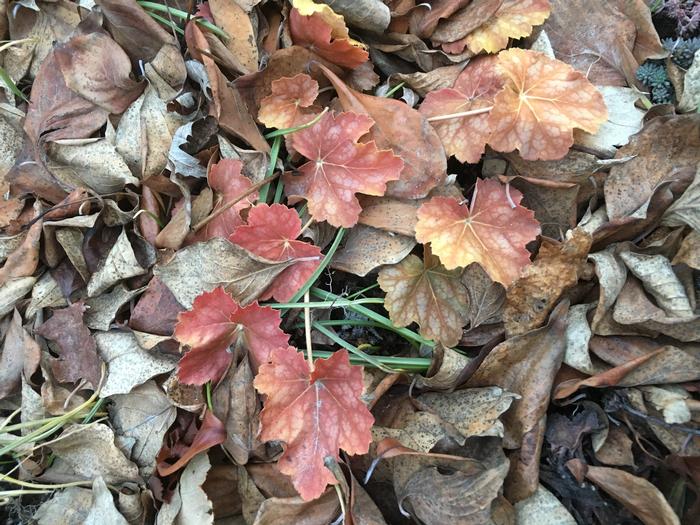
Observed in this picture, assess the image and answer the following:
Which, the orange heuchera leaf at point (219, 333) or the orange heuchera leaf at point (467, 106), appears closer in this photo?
→ the orange heuchera leaf at point (219, 333)

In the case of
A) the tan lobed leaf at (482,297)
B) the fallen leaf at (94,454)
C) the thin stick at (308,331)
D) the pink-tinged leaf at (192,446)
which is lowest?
the fallen leaf at (94,454)

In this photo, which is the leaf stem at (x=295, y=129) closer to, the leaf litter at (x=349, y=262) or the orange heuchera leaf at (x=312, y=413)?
the leaf litter at (x=349, y=262)

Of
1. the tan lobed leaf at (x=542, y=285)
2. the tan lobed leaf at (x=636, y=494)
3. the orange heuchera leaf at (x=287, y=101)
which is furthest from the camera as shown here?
the orange heuchera leaf at (x=287, y=101)

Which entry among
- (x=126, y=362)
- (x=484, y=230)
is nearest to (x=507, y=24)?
(x=484, y=230)

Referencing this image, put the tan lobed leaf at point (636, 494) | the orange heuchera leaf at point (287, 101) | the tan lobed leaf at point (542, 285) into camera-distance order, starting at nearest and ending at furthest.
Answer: the tan lobed leaf at point (636, 494) → the tan lobed leaf at point (542, 285) → the orange heuchera leaf at point (287, 101)

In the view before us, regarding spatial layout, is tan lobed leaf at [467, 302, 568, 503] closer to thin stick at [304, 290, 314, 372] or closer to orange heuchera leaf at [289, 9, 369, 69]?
thin stick at [304, 290, 314, 372]

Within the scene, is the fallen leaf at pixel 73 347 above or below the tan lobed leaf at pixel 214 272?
below

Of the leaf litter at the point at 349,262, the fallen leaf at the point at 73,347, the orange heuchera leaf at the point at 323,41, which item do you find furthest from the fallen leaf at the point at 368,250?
the fallen leaf at the point at 73,347
